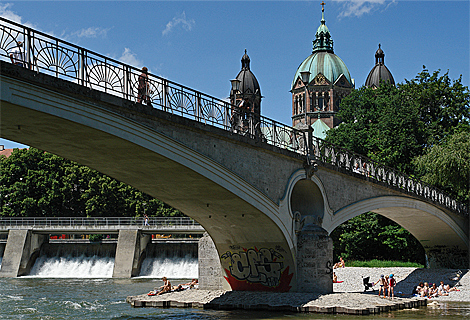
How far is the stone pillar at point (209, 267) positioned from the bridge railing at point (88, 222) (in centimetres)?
2268

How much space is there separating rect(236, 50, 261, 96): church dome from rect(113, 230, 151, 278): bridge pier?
4613 cm

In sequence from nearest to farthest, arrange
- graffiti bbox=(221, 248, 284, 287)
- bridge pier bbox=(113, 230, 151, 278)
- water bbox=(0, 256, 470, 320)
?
1. water bbox=(0, 256, 470, 320)
2. graffiti bbox=(221, 248, 284, 287)
3. bridge pier bbox=(113, 230, 151, 278)

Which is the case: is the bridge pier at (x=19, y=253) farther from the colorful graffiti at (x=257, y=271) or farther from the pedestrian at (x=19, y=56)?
the pedestrian at (x=19, y=56)

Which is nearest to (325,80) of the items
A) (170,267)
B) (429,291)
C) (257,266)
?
(170,267)

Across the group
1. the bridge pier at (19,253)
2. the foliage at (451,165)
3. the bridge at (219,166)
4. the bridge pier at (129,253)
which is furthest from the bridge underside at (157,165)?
the bridge pier at (19,253)

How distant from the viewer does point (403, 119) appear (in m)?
43.7

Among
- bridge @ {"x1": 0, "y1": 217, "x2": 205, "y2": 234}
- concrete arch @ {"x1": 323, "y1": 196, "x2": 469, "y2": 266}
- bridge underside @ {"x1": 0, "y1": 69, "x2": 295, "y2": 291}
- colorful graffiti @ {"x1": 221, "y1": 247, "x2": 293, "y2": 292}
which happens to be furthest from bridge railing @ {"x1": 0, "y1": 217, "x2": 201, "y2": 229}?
bridge underside @ {"x1": 0, "y1": 69, "x2": 295, "y2": 291}

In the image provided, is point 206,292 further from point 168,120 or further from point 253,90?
point 253,90

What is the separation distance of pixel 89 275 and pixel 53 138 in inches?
1355

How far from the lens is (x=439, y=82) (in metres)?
47.3

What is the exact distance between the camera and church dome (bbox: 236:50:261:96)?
3654 inches

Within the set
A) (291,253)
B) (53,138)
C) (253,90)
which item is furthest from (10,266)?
(253,90)

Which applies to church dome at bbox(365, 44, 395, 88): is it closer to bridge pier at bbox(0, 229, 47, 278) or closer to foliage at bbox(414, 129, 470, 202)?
foliage at bbox(414, 129, 470, 202)

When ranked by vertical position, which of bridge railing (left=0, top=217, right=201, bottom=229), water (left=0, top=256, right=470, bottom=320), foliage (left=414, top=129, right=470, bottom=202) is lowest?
water (left=0, top=256, right=470, bottom=320)
